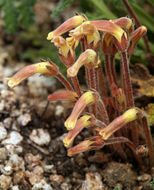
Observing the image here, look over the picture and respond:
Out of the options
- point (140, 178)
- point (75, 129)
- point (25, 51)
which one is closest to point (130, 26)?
point (75, 129)

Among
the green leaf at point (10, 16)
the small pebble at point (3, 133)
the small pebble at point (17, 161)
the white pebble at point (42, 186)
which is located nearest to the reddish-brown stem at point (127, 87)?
the white pebble at point (42, 186)

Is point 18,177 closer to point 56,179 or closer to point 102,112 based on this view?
point 56,179

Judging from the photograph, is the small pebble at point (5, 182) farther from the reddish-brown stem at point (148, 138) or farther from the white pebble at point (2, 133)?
the reddish-brown stem at point (148, 138)

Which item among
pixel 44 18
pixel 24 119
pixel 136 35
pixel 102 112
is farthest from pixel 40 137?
pixel 44 18

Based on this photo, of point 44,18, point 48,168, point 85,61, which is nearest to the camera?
point 85,61

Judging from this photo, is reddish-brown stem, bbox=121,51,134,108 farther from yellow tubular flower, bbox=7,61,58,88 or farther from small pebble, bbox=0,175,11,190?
small pebble, bbox=0,175,11,190
